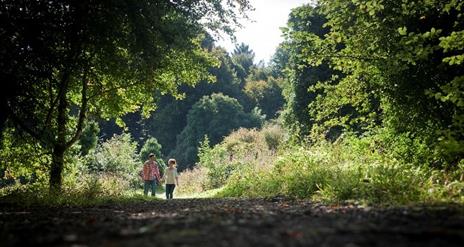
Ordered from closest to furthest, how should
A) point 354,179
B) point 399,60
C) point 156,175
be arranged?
point 354,179, point 399,60, point 156,175

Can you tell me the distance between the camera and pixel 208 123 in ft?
145

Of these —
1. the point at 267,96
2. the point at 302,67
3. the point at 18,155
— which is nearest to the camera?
the point at 302,67

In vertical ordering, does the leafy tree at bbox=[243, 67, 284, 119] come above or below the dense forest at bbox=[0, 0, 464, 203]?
above

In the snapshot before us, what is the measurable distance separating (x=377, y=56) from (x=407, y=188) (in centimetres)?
331

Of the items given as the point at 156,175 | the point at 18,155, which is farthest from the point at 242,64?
the point at 18,155

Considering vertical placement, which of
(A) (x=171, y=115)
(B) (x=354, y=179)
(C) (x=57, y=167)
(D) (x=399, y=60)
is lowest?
(B) (x=354, y=179)

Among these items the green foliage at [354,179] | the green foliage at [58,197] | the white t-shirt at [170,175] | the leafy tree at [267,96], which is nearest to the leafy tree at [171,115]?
the leafy tree at [267,96]

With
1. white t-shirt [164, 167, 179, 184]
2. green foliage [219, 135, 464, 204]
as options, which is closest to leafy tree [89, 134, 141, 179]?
white t-shirt [164, 167, 179, 184]

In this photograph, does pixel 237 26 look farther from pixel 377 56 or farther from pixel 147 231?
pixel 147 231

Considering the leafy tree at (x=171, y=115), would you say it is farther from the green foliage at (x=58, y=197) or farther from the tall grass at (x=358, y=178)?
the green foliage at (x=58, y=197)

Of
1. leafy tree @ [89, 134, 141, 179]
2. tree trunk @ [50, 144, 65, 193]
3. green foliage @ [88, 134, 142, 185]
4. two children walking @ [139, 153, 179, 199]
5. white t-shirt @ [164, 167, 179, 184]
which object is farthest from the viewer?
leafy tree @ [89, 134, 141, 179]

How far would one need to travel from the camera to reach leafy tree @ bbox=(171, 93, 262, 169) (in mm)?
43500

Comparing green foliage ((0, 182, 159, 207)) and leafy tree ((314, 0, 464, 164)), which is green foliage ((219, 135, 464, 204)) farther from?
green foliage ((0, 182, 159, 207))

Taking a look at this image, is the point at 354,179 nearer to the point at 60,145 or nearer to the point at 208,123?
the point at 60,145
